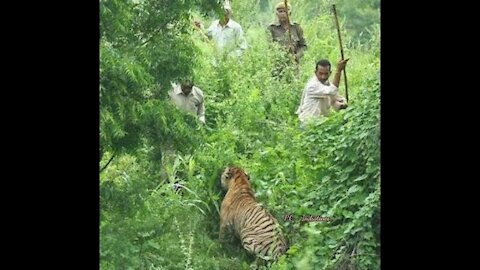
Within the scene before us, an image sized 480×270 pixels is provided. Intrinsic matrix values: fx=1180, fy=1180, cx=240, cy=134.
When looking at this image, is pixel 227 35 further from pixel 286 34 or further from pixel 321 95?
pixel 321 95

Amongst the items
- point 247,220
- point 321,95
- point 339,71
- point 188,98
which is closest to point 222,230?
point 247,220

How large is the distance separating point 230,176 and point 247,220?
0.54 ft

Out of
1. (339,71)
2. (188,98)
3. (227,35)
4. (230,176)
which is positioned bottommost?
(230,176)

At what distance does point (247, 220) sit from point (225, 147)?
27 centimetres

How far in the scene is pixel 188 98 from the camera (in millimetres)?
4070

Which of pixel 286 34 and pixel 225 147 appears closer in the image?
pixel 225 147

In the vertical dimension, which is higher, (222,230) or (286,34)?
(286,34)

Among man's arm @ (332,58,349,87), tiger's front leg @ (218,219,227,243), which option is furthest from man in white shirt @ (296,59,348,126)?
tiger's front leg @ (218,219,227,243)

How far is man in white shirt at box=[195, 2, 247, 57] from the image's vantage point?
4.10 metres

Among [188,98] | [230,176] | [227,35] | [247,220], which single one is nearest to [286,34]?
[227,35]

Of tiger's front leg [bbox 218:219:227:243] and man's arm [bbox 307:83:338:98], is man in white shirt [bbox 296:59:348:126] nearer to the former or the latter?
man's arm [bbox 307:83:338:98]
